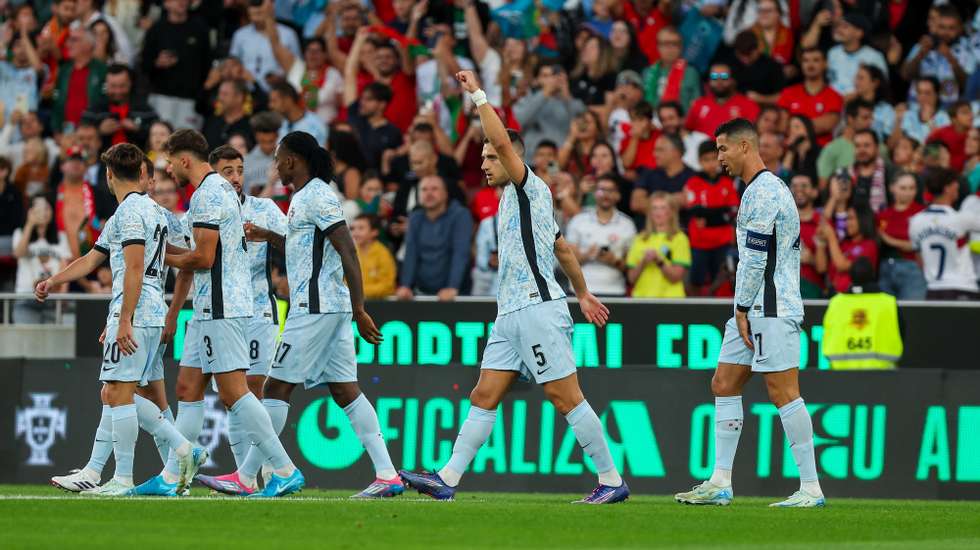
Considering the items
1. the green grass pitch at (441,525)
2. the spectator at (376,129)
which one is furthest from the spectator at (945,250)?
the spectator at (376,129)

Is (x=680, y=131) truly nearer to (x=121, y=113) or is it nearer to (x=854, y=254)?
(x=854, y=254)

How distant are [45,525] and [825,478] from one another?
798cm

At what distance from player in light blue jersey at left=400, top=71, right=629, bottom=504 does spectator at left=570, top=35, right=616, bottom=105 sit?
9889 mm

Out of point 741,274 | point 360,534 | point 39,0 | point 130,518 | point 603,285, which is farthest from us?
point 39,0

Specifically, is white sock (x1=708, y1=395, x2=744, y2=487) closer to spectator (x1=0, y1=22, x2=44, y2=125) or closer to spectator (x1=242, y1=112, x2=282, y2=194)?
spectator (x1=242, y1=112, x2=282, y2=194)

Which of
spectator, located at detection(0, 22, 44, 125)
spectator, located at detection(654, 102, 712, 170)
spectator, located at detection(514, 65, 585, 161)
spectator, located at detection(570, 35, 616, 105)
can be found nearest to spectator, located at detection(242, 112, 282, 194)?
spectator, located at detection(514, 65, 585, 161)

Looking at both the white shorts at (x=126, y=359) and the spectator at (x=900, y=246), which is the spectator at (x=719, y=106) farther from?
the white shorts at (x=126, y=359)

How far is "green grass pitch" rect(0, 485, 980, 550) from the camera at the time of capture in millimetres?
9445

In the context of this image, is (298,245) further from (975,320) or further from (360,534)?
(975,320)

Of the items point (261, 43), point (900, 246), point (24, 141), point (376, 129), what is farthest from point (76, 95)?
point (900, 246)

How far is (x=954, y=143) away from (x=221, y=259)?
33.7ft

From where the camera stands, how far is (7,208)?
68.9 feet

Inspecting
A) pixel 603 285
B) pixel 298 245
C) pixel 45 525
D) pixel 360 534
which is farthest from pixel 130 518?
pixel 603 285

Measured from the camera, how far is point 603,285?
18.2 meters
